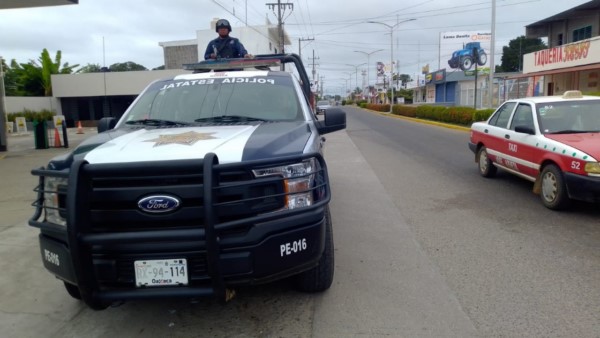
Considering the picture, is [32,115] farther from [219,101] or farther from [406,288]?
[406,288]

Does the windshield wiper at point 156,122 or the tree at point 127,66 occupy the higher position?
the tree at point 127,66

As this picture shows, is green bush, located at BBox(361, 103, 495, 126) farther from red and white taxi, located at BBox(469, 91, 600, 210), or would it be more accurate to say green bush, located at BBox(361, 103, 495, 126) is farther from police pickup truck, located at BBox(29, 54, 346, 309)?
police pickup truck, located at BBox(29, 54, 346, 309)

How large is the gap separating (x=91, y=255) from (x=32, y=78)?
42479 millimetres

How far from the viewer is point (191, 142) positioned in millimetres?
3520

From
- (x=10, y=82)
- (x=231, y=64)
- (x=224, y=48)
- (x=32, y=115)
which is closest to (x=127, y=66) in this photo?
(x=10, y=82)

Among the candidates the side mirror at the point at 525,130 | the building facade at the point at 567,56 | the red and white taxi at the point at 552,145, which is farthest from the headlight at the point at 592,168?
the building facade at the point at 567,56

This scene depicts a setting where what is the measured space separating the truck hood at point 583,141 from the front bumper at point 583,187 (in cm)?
31

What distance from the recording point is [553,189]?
21.3 ft

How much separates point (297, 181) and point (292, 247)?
0.45m

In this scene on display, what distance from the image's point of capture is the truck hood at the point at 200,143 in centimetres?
322

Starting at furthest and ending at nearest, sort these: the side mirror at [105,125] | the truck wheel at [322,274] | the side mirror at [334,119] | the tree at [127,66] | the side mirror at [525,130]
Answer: the tree at [127,66] → the side mirror at [525,130] → the side mirror at [334,119] → the side mirror at [105,125] → the truck wheel at [322,274]

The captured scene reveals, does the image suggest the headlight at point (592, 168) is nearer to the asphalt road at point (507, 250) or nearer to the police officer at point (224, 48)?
the asphalt road at point (507, 250)

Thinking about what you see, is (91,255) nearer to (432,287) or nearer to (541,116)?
(432,287)

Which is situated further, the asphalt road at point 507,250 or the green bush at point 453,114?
the green bush at point 453,114
